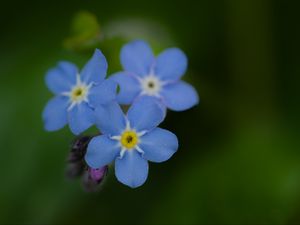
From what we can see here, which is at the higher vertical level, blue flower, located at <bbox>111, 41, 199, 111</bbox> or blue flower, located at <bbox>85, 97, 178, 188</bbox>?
blue flower, located at <bbox>111, 41, 199, 111</bbox>

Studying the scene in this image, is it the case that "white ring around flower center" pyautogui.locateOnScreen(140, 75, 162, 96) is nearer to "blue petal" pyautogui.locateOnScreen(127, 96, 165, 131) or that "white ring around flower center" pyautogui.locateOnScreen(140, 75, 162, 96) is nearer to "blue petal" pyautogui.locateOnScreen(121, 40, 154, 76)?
"blue petal" pyautogui.locateOnScreen(121, 40, 154, 76)

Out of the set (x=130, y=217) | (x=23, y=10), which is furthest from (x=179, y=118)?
(x=23, y=10)

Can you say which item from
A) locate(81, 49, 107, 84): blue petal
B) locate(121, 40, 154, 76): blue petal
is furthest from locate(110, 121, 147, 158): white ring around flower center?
locate(121, 40, 154, 76): blue petal

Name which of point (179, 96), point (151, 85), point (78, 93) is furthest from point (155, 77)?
point (78, 93)

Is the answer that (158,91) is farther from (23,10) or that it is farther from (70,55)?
(23,10)

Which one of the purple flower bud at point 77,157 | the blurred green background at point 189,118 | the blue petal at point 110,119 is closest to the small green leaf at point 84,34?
the blurred green background at point 189,118

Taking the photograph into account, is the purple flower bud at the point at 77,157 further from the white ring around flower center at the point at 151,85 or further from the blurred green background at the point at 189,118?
the blurred green background at the point at 189,118

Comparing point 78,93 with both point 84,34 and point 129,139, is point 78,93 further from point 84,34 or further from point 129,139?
point 84,34
